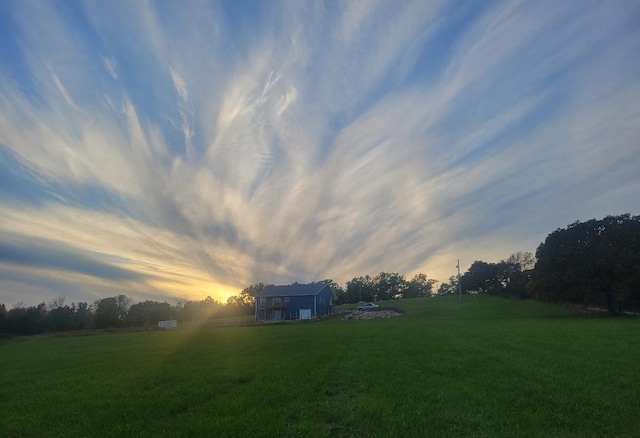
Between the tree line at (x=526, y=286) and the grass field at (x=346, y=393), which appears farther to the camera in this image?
the tree line at (x=526, y=286)

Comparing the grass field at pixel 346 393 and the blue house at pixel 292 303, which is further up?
the blue house at pixel 292 303

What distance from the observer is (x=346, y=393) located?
497 inches

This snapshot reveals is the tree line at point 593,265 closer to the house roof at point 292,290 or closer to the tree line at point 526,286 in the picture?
the tree line at point 526,286

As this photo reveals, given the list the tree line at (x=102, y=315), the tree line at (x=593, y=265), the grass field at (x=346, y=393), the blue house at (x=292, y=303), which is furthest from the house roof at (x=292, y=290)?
the grass field at (x=346, y=393)

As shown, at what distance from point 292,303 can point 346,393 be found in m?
69.5

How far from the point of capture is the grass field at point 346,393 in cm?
974

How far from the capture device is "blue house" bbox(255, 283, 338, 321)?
79562mm

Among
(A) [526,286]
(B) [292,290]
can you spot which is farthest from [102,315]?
(A) [526,286]

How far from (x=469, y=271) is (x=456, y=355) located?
10685 centimetres

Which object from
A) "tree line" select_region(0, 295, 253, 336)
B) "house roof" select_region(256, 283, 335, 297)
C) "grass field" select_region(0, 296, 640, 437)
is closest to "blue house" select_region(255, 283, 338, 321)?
"house roof" select_region(256, 283, 335, 297)

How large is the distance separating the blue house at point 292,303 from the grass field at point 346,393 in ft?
192

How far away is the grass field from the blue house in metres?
58.6

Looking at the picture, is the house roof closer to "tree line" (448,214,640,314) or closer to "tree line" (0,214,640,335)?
"tree line" (0,214,640,335)

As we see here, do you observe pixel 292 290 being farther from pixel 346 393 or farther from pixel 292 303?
pixel 346 393
